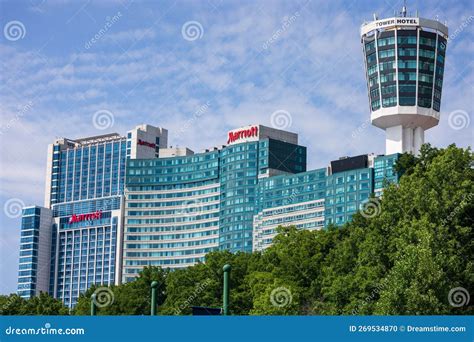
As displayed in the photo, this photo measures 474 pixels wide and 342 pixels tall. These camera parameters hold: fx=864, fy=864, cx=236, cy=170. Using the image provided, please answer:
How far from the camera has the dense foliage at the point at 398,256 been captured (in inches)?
1540

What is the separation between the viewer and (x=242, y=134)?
595 ft

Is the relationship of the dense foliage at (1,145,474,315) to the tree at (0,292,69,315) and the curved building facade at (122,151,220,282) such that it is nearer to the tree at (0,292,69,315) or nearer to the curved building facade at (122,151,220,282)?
the tree at (0,292,69,315)

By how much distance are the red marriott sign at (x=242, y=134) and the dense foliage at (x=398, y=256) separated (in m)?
118

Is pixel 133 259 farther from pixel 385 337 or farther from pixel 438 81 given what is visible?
pixel 385 337

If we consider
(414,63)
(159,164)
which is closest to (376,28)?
(414,63)

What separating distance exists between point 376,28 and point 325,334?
151m

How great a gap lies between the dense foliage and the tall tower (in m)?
105

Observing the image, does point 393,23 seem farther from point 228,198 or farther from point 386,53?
point 228,198

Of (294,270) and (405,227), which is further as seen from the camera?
(294,270)

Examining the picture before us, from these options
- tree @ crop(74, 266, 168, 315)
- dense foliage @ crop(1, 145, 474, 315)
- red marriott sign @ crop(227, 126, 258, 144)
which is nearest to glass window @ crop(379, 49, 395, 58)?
red marriott sign @ crop(227, 126, 258, 144)

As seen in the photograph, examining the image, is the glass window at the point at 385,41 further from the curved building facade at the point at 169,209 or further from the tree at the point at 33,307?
the tree at the point at 33,307

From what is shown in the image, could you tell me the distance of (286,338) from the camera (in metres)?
19.3

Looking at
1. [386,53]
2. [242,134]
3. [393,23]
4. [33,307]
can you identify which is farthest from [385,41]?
[33,307]

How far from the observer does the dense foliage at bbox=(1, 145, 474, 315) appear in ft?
128
